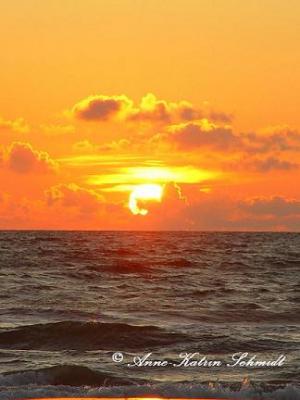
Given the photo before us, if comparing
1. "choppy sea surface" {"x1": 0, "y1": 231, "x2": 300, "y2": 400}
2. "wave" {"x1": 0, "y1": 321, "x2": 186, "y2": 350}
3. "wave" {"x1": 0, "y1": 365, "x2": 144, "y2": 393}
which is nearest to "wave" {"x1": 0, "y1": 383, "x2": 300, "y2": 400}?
"choppy sea surface" {"x1": 0, "y1": 231, "x2": 300, "y2": 400}

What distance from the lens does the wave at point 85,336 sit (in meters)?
22.1

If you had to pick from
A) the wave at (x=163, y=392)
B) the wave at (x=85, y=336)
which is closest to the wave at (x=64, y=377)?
the wave at (x=163, y=392)

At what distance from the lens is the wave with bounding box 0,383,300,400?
15.2m

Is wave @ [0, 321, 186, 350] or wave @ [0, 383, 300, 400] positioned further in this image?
wave @ [0, 321, 186, 350]

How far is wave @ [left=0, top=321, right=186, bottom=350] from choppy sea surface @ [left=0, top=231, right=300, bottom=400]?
1.3 inches

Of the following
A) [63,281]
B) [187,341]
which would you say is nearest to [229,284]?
[63,281]

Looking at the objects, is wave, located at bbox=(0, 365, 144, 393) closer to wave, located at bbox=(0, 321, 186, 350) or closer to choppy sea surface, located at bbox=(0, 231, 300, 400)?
choppy sea surface, located at bbox=(0, 231, 300, 400)

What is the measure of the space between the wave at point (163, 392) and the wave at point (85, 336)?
604cm

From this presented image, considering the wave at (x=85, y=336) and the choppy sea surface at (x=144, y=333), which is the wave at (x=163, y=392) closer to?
the choppy sea surface at (x=144, y=333)

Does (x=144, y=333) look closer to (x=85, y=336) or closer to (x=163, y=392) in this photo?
(x=85, y=336)

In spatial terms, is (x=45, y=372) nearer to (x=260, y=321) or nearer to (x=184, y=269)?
(x=260, y=321)

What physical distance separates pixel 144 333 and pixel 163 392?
800 centimetres

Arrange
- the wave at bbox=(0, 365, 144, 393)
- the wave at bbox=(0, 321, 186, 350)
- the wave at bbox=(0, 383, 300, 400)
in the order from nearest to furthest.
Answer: the wave at bbox=(0, 383, 300, 400)
the wave at bbox=(0, 365, 144, 393)
the wave at bbox=(0, 321, 186, 350)

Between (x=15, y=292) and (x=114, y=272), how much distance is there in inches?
593
